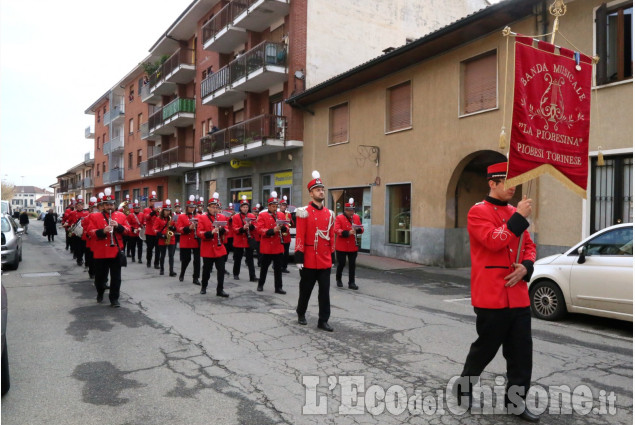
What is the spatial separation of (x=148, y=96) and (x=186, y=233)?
31636 millimetres

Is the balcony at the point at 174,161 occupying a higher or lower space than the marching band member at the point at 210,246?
higher

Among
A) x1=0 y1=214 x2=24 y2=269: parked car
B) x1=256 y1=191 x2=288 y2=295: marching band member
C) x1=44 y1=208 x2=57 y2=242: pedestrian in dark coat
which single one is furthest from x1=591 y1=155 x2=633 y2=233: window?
x1=44 y1=208 x2=57 y2=242: pedestrian in dark coat

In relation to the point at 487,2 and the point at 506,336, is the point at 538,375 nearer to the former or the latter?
the point at 506,336

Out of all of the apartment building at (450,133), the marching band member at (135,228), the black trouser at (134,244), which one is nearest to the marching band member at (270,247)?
the marching band member at (135,228)

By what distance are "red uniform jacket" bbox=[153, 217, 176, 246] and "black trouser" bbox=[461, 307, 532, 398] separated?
10327 millimetres

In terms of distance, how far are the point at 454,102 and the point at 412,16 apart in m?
11.9

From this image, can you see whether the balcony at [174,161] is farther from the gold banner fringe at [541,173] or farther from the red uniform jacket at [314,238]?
the gold banner fringe at [541,173]

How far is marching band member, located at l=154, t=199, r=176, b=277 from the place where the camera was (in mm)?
12844

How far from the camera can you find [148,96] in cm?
3966

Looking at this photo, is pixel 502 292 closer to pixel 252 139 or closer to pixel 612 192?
pixel 612 192

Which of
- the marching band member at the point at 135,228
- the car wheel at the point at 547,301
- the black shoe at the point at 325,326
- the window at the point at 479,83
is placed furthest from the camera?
the marching band member at the point at 135,228

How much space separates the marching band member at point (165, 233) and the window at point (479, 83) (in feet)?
28.3

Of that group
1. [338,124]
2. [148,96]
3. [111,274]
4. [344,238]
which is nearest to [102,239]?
[111,274]

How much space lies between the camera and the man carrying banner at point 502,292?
3727mm
